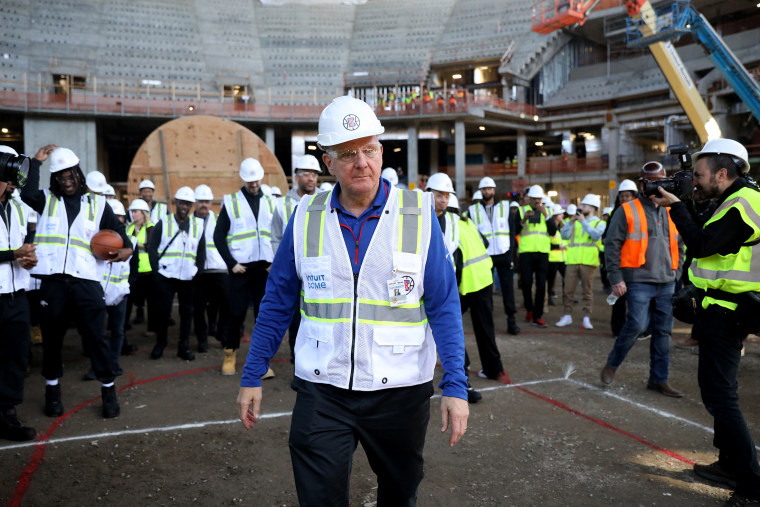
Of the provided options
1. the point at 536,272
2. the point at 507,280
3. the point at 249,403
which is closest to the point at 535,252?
the point at 536,272

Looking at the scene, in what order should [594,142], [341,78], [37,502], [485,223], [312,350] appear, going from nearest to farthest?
[312,350], [37,502], [485,223], [594,142], [341,78]

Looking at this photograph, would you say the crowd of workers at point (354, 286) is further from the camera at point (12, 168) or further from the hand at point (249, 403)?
the camera at point (12, 168)

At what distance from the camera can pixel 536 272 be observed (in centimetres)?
907

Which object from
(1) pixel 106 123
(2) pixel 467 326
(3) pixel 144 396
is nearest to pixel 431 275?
(3) pixel 144 396

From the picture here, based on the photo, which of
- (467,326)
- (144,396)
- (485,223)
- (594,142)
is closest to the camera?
(144,396)

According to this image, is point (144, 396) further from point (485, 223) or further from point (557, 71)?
point (557, 71)

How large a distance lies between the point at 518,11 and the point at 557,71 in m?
5.58

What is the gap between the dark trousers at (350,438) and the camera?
2121 millimetres

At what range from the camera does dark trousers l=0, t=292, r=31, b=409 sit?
422 cm

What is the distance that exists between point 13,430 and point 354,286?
11.4ft

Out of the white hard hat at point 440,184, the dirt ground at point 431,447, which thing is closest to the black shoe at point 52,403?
the dirt ground at point 431,447

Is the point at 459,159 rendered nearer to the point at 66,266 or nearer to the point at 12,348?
the point at 66,266

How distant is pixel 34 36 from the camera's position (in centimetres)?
3400

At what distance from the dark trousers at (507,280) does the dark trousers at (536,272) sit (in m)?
0.61
